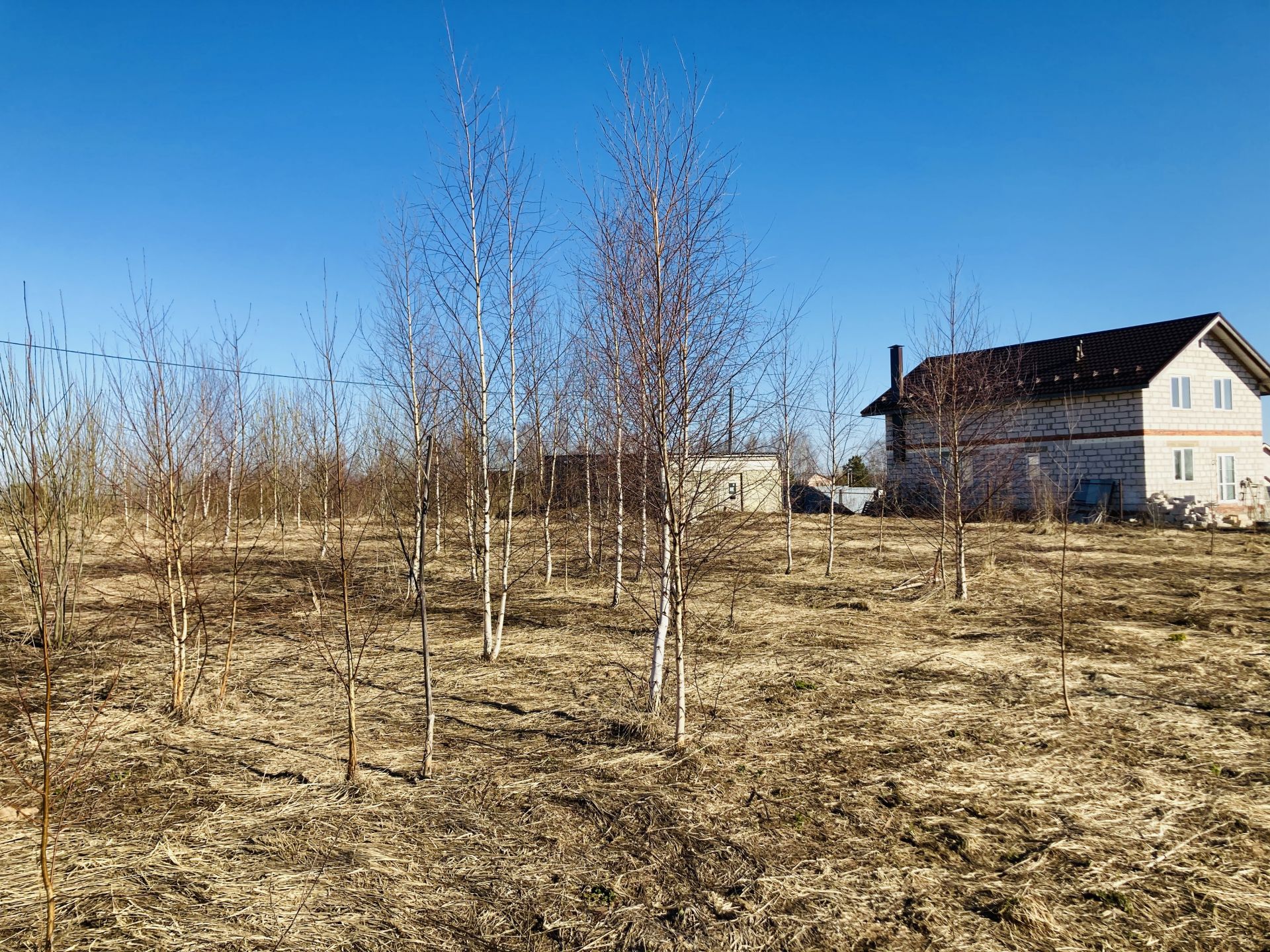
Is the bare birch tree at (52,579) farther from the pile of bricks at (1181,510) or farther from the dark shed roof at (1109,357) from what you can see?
the pile of bricks at (1181,510)

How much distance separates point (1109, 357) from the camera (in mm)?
23344

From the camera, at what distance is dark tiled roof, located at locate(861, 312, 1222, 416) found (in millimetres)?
21906

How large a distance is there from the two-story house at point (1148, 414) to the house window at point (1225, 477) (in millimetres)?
37

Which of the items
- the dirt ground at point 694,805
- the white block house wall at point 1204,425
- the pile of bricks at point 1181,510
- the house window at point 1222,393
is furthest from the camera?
the house window at point 1222,393

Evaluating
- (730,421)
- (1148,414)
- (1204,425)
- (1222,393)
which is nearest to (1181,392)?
(1204,425)

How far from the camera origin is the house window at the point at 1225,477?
23.1 meters

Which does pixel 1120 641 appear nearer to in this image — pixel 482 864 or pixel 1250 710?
pixel 1250 710

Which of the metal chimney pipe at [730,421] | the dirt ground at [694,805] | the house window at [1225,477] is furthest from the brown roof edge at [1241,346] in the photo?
the metal chimney pipe at [730,421]

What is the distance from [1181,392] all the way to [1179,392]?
106mm

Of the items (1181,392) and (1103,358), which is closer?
(1181,392)

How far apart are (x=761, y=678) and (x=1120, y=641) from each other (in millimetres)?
4222

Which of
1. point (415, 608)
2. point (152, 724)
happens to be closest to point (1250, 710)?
point (152, 724)

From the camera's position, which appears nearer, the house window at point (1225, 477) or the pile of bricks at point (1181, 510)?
the pile of bricks at point (1181, 510)

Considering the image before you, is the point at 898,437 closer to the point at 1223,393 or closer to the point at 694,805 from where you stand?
the point at 1223,393
